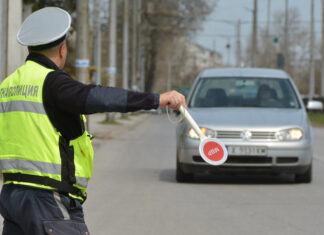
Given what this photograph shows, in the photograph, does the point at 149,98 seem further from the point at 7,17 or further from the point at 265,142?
the point at 7,17

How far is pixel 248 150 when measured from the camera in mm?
10703

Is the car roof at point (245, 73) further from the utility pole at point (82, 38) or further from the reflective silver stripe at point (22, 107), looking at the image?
the reflective silver stripe at point (22, 107)

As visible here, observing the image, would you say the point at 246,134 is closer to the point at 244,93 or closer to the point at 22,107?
the point at 244,93

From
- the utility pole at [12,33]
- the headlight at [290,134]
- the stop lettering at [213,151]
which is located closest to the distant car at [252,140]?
the headlight at [290,134]

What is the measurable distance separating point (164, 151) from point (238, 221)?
1029 cm

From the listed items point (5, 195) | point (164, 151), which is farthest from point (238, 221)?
point (164, 151)

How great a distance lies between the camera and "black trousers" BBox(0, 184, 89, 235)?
3.51 m

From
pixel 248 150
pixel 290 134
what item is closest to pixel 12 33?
pixel 248 150

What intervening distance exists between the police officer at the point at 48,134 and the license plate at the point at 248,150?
7.11 m

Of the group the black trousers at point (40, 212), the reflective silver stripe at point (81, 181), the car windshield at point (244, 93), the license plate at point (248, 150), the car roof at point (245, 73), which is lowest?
the license plate at point (248, 150)

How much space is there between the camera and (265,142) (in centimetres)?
1073

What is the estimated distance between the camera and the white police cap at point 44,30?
3648mm

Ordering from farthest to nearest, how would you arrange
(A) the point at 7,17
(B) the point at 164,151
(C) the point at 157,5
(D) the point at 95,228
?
1. (C) the point at 157,5
2. (B) the point at 164,151
3. (A) the point at 7,17
4. (D) the point at 95,228

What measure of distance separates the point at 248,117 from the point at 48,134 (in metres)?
7.77
